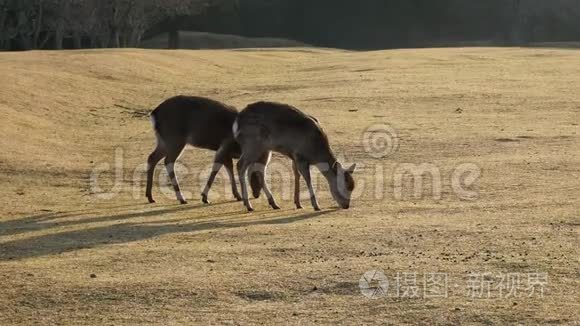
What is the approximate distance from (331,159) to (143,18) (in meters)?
46.6

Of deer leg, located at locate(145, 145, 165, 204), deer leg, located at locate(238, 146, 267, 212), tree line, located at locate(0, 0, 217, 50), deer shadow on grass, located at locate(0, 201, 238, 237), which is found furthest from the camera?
tree line, located at locate(0, 0, 217, 50)

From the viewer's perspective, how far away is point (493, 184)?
14.1 metres

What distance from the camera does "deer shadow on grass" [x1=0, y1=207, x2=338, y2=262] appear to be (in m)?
10.5

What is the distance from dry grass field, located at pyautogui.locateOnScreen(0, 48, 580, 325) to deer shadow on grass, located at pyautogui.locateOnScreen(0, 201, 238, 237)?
0.12 feet

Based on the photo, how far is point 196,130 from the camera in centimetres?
1381

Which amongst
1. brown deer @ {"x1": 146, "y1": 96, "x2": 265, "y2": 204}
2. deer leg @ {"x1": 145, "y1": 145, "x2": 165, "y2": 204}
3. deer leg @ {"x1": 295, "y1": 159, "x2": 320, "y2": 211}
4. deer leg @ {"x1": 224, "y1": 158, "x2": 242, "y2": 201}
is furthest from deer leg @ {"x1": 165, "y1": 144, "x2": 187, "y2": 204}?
deer leg @ {"x1": 295, "y1": 159, "x2": 320, "y2": 211}

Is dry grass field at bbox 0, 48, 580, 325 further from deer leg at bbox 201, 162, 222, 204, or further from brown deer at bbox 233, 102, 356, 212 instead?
brown deer at bbox 233, 102, 356, 212

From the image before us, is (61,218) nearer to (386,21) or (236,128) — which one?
(236,128)

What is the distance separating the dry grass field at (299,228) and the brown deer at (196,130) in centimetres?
41

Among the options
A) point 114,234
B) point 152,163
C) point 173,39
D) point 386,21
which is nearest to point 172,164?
point 152,163

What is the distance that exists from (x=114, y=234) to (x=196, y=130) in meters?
2.84

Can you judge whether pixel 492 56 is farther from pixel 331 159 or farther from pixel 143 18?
pixel 331 159

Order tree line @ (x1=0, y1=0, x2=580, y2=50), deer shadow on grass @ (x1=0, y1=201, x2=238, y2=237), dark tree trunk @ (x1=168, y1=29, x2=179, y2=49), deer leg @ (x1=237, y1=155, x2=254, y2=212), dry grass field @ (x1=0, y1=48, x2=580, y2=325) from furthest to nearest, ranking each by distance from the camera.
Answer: tree line @ (x1=0, y1=0, x2=580, y2=50), dark tree trunk @ (x1=168, y1=29, x2=179, y2=49), deer leg @ (x1=237, y1=155, x2=254, y2=212), deer shadow on grass @ (x1=0, y1=201, x2=238, y2=237), dry grass field @ (x1=0, y1=48, x2=580, y2=325)

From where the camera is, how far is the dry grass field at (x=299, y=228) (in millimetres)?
8461
